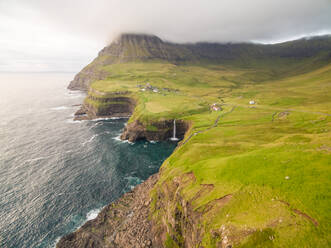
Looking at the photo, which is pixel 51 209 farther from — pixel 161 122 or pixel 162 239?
pixel 161 122


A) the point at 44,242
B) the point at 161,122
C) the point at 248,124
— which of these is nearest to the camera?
the point at 44,242

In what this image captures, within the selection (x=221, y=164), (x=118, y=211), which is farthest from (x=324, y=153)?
(x=118, y=211)

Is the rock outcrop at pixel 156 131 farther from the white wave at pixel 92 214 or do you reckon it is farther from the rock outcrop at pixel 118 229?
the white wave at pixel 92 214

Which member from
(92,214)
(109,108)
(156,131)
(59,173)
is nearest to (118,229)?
(92,214)

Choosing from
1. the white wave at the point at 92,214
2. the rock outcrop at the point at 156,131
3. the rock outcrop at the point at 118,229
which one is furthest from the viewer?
A: the rock outcrop at the point at 156,131

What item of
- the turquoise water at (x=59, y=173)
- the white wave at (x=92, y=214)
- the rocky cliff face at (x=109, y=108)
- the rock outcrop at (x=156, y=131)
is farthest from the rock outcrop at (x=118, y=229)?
the rocky cliff face at (x=109, y=108)

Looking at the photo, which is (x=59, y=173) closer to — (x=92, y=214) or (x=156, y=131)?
(x=92, y=214)
